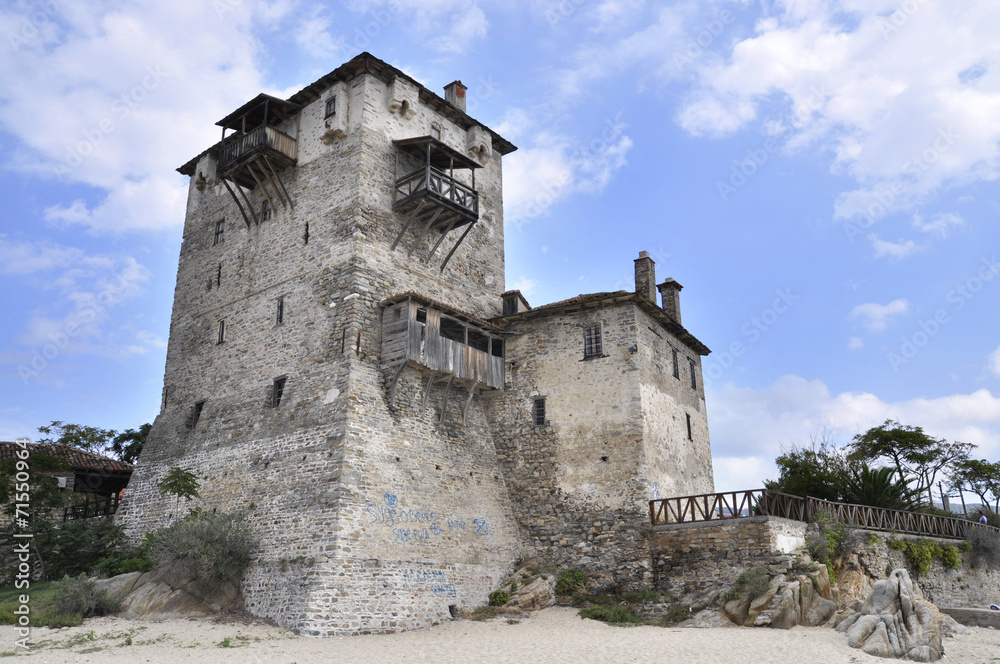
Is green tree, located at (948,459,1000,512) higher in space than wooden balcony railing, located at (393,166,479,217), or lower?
lower

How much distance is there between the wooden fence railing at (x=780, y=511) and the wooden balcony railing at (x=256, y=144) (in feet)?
51.9

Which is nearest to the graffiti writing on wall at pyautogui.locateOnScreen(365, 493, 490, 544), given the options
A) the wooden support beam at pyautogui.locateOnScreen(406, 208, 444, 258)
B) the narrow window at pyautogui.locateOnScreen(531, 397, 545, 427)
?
the narrow window at pyautogui.locateOnScreen(531, 397, 545, 427)

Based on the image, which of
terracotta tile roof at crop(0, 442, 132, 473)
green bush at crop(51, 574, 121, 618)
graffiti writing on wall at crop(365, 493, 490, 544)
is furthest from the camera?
terracotta tile roof at crop(0, 442, 132, 473)

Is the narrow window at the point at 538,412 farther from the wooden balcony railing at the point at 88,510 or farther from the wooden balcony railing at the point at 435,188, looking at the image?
the wooden balcony railing at the point at 88,510

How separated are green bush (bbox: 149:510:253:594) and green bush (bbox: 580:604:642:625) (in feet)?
28.8

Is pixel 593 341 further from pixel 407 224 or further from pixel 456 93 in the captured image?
pixel 456 93

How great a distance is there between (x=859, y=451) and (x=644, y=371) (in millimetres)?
20580

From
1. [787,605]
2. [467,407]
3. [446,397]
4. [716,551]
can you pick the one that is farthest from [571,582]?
Result: [446,397]

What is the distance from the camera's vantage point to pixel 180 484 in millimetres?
20891

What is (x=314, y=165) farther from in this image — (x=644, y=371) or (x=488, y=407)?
(x=644, y=371)

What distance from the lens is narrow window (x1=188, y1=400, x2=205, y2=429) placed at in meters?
23.3

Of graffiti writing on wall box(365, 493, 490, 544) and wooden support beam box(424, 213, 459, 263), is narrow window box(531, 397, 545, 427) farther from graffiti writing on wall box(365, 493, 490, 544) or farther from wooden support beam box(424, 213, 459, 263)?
wooden support beam box(424, 213, 459, 263)

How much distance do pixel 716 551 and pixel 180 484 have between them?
1482 cm

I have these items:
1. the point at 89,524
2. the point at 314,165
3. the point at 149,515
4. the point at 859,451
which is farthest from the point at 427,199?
the point at 859,451
